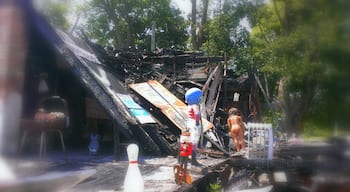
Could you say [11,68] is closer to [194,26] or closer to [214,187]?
[194,26]

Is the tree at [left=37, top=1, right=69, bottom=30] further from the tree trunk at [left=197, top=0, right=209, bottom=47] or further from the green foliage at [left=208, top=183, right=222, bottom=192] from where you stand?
the green foliage at [left=208, top=183, right=222, bottom=192]

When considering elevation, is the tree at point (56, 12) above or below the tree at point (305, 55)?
above

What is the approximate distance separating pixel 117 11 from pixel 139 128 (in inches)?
117

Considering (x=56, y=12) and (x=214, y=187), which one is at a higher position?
(x=56, y=12)

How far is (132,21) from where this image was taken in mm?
1146

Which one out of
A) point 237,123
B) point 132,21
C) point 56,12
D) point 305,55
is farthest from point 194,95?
point 305,55

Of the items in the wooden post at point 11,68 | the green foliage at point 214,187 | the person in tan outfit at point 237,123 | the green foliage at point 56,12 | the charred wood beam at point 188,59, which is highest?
the green foliage at point 56,12

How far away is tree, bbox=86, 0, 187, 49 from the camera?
1.09 m

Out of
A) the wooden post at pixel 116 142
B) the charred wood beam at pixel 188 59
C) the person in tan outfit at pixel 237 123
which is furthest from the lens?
the wooden post at pixel 116 142

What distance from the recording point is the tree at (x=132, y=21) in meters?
1.09

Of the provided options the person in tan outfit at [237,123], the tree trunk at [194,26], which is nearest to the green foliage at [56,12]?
the tree trunk at [194,26]

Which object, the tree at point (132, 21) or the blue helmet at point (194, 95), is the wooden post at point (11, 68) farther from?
the blue helmet at point (194, 95)

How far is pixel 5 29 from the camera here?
779 mm

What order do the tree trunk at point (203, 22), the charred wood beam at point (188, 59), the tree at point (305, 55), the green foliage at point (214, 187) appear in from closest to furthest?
the tree at point (305, 55) < the tree trunk at point (203, 22) < the charred wood beam at point (188, 59) < the green foliage at point (214, 187)
